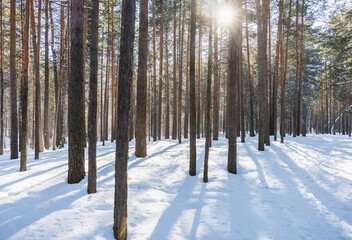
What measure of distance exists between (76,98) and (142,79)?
370cm

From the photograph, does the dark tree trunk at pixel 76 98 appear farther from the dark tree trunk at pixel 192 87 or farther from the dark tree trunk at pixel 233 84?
the dark tree trunk at pixel 233 84

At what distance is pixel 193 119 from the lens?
6762 mm

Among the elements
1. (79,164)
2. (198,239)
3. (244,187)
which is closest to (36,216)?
(79,164)

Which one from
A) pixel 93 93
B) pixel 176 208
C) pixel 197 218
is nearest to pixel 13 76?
pixel 93 93

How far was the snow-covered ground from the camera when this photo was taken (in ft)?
12.8

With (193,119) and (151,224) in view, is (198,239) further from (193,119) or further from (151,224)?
(193,119)

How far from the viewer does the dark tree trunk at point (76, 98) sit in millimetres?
5629

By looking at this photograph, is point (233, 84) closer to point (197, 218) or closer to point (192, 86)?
point (192, 86)

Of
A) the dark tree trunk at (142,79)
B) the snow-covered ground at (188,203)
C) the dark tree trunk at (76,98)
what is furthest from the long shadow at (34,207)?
the dark tree trunk at (142,79)

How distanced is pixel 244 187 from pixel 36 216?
581 cm

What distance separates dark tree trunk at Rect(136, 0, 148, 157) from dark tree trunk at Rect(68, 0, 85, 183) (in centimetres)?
322

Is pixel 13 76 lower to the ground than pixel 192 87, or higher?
higher

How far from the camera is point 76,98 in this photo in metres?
5.77

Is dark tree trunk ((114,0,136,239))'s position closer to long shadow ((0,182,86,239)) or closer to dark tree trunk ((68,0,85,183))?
long shadow ((0,182,86,239))
